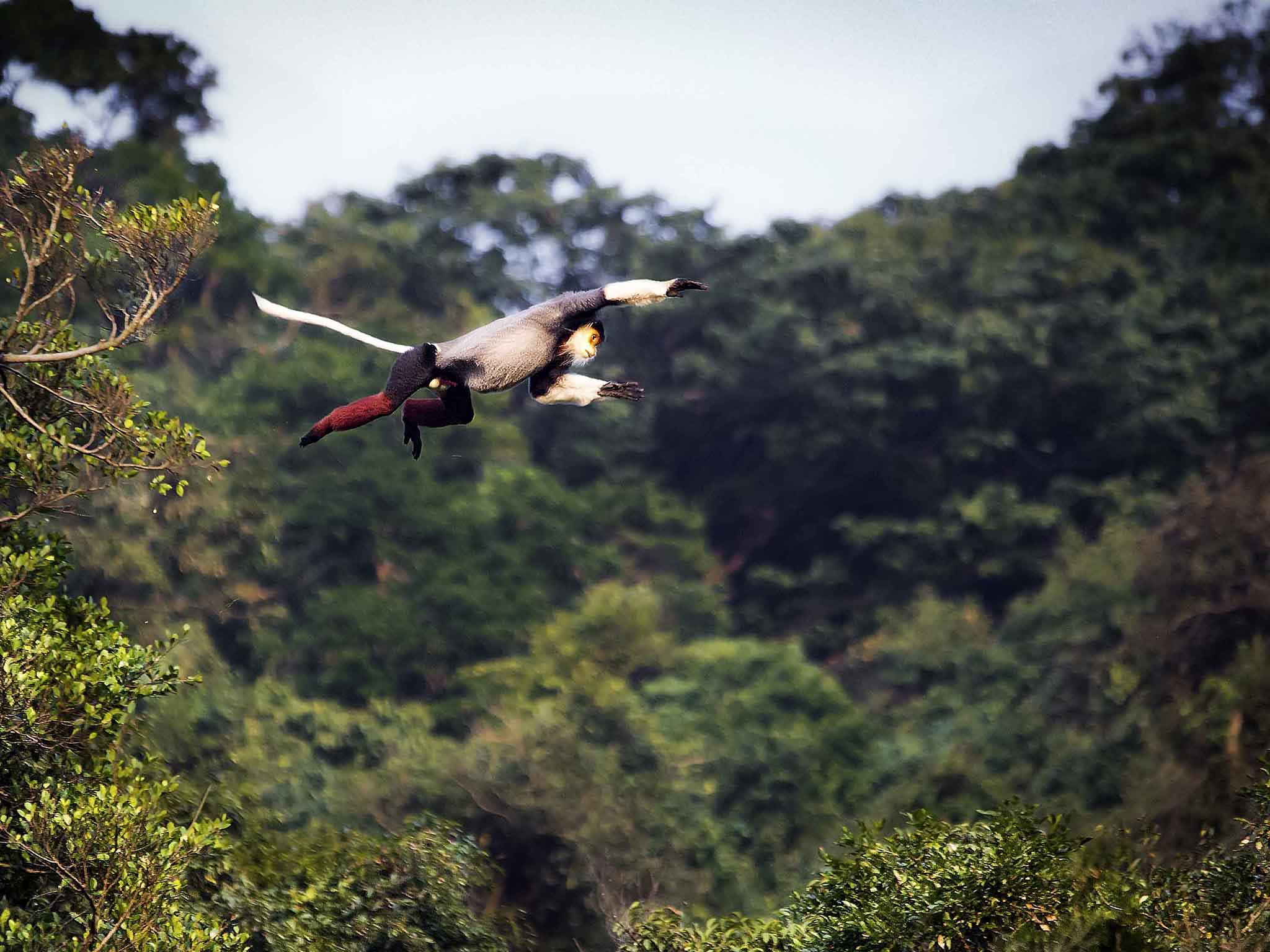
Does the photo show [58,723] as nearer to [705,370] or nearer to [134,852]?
[134,852]

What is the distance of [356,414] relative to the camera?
6.72 metres

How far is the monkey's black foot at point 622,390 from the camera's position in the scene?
7.28 metres

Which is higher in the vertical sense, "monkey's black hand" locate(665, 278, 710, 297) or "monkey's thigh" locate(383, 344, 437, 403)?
"monkey's black hand" locate(665, 278, 710, 297)

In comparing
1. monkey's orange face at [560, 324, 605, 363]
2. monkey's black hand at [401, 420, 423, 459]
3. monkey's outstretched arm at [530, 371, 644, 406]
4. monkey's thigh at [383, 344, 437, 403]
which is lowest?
monkey's black hand at [401, 420, 423, 459]

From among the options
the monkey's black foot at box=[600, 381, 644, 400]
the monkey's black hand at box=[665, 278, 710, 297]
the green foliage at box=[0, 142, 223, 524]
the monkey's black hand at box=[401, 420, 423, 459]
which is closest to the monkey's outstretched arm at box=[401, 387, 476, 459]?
the monkey's black hand at box=[401, 420, 423, 459]

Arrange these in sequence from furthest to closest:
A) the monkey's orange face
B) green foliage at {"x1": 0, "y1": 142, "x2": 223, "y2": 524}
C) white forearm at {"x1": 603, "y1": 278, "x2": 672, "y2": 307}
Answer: green foliage at {"x1": 0, "y1": 142, "x2": 223, "y2": 524}
the monkey's orange face
white forearm at {"x1": 603, "y1": 278, "x2": 672, "y2": 307}

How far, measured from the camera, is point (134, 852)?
8203mm

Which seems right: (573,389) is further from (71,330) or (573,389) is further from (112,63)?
(112,63)

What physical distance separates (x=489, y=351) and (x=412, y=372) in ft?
1.04

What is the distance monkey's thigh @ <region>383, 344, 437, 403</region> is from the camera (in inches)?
264

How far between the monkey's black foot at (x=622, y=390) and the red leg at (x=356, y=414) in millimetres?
963

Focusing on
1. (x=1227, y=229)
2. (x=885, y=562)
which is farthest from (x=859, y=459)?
(x=1227, y=229)

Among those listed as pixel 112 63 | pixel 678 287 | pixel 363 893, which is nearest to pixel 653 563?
pixel 112 63

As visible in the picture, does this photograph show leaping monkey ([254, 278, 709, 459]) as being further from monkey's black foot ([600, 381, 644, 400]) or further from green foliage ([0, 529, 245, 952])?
green foliage ([0, 529, 245, 952])
